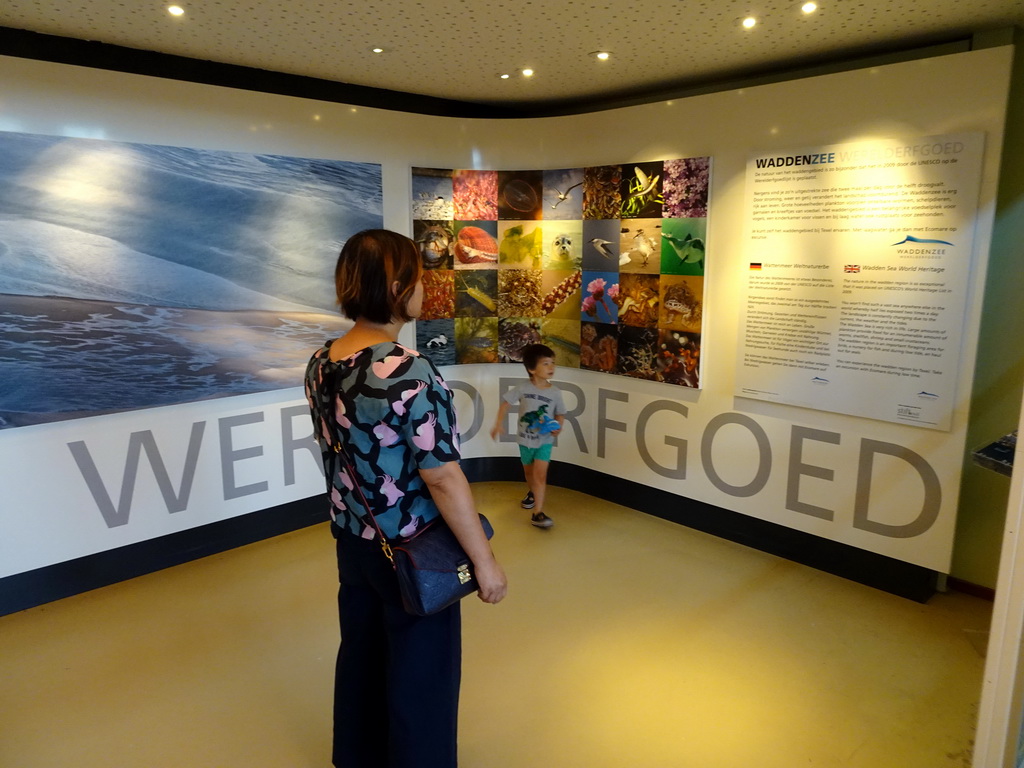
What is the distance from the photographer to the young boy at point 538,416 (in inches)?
172

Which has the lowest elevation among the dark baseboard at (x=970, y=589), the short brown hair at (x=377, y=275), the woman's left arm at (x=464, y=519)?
the dark baseboard at (x=970, y=589)

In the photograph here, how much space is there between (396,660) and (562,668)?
4.40ft

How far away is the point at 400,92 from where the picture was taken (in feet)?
15.2

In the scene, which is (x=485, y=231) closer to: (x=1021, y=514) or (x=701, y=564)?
(x=701, y=564)

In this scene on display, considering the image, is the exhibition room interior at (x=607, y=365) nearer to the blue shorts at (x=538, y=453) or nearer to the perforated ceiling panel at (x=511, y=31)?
the perforated ceiling panel at (x=511, y=31)

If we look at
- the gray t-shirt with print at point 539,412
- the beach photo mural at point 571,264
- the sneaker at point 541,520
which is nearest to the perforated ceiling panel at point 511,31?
the beach photo mural at point 571,264

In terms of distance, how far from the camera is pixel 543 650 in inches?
122

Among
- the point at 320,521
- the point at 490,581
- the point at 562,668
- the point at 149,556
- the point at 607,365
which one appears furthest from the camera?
the point at 607,365

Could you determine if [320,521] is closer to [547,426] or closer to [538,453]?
[538,453]

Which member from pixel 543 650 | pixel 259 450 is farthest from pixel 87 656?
pixel 543 650

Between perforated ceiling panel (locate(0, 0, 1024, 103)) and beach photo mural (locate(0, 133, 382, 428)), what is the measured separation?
580mm

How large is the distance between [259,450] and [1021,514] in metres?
3.85

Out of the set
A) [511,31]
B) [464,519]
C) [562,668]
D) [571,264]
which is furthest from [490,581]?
[571,264]

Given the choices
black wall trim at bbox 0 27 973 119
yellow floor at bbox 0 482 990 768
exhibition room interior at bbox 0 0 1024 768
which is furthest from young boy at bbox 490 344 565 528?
black wall trim at bbox 0 27 973 119
